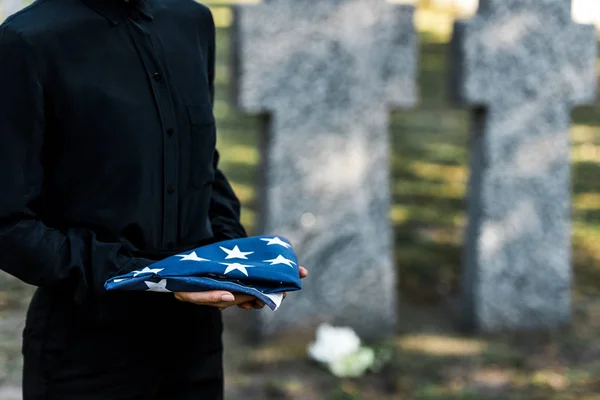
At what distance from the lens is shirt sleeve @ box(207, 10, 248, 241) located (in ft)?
7.51

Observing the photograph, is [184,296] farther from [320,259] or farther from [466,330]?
[466,330]

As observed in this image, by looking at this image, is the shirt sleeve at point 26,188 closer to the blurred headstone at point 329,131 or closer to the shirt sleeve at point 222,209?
the shirt sleeve at point 222,209

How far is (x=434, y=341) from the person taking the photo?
4.54 meters

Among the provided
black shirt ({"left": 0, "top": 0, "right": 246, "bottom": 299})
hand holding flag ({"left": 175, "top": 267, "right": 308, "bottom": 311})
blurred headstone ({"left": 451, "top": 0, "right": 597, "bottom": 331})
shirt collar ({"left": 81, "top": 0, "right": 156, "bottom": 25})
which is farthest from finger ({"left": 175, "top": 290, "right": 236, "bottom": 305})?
blurred headstone ({"left": 451, "top": 0, "right": 597, "bottom": 331})

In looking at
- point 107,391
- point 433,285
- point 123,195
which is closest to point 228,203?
point 123,195

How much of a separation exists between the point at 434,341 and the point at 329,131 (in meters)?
1.04

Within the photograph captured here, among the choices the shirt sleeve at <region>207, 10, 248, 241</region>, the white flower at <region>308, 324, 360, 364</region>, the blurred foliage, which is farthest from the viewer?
the blurred foliage

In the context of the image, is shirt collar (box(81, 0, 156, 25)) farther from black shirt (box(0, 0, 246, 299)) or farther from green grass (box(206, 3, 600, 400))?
green grass (box(206, 3, 600, 400))

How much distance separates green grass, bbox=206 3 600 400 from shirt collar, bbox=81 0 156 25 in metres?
2.19

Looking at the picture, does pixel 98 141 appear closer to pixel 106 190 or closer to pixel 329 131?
pixel 106 190

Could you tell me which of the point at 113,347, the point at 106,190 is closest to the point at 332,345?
the point at 113,347

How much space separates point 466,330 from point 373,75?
124 centimetres

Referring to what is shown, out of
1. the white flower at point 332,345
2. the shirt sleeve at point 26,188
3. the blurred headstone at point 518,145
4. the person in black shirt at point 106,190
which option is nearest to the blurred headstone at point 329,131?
the white flower at point 332,345

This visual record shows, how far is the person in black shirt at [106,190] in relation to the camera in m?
1.90
